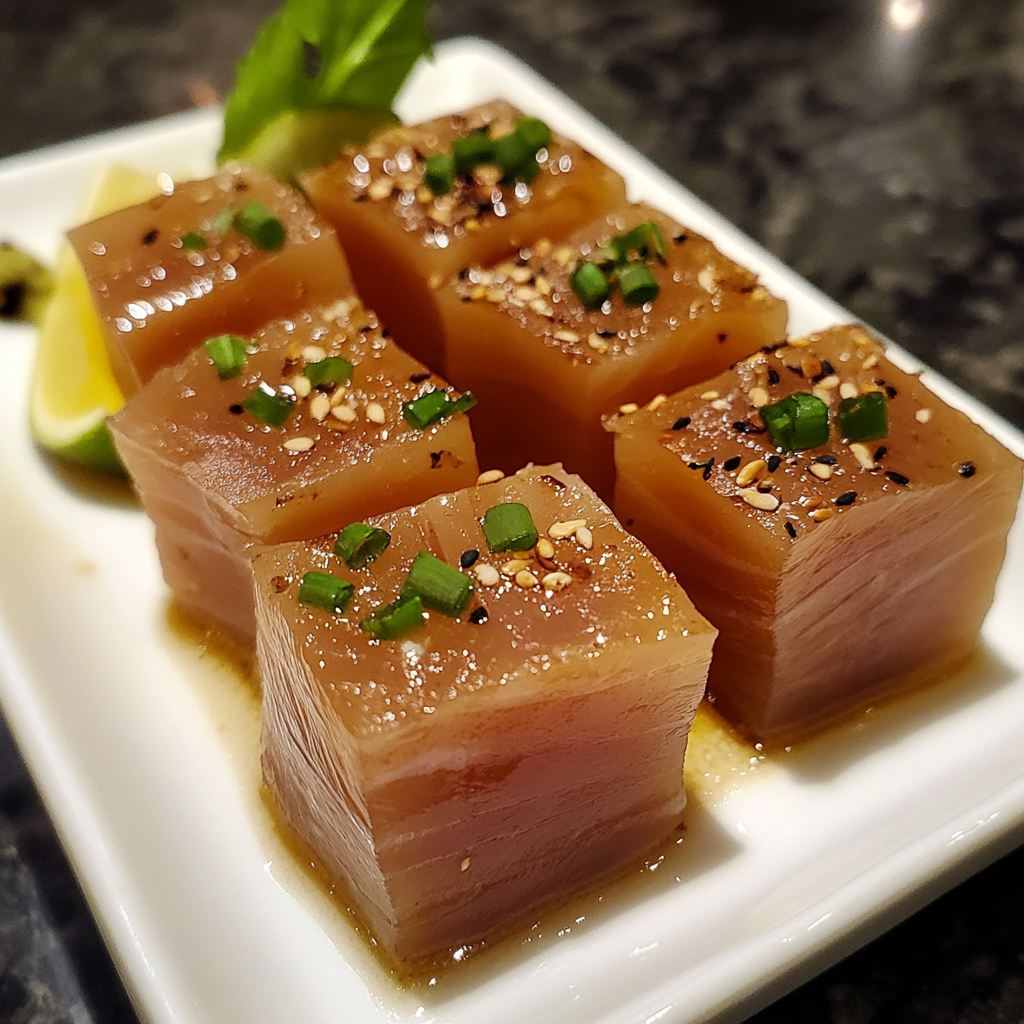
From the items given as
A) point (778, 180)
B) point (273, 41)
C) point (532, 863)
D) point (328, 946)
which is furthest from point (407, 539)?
point (778, 180)

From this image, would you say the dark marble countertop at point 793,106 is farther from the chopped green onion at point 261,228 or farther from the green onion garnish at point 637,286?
the green onion garnish at point 637,286

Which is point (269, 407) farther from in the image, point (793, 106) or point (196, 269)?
point (793, 106)

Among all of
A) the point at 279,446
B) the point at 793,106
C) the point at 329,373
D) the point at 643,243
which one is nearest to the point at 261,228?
the point at 329,373

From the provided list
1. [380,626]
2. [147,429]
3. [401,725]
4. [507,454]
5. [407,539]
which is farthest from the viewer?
[507,454]

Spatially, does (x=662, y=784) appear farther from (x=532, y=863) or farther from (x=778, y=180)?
(x=778, y=180)

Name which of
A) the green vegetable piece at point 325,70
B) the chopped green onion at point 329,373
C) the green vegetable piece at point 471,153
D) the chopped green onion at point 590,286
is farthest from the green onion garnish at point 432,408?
the green vegetable piece at point 325,70

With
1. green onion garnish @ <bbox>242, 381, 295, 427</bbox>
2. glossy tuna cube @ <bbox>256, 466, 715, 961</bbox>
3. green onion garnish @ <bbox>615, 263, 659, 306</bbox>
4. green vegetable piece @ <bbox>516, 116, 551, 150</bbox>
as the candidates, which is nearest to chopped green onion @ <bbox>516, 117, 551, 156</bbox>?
green vegetable piece @ <bbox>516, 116, 551, 150</bbox>
